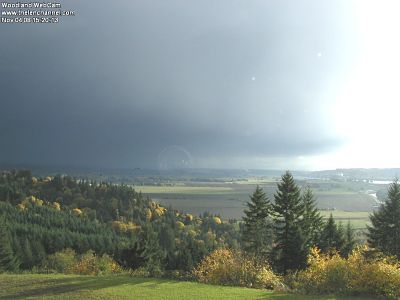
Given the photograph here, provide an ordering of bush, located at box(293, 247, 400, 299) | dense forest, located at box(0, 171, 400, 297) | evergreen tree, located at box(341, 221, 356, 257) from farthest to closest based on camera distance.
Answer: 1. evergreen tree, located at box(341, 221, 356, 257)
2. dense forest, located at box(0, 171, 400, 297)
3. bush, located at box(293, 247, 400, 299)

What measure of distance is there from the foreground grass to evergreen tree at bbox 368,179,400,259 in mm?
25935

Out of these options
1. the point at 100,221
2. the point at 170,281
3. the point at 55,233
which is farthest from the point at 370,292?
the point at 100,221

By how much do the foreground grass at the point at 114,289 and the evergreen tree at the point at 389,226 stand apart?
2594cm

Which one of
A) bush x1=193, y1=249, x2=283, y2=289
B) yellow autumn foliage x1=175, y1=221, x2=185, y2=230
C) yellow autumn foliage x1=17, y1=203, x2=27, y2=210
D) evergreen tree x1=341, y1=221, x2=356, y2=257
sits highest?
bush x1=193, y1=249, x2=283, y2=289

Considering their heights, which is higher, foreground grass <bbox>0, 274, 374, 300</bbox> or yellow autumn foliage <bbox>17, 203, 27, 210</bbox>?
foreground grass <bbox>0, 274, 374, 300</bbox>

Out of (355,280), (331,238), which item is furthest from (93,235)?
(355,280)

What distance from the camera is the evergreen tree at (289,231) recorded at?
155ft

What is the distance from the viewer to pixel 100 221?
7598 inches

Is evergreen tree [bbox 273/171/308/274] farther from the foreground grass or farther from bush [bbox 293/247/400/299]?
the foreground grass

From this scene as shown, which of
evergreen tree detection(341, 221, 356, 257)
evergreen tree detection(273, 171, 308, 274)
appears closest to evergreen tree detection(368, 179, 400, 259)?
evergreen tree detection(341, 221, 356, 257)

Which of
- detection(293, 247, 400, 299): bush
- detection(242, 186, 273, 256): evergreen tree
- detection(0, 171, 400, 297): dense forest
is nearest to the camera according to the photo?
detection(293, 247, 400, 299): bush

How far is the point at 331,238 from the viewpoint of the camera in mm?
55844

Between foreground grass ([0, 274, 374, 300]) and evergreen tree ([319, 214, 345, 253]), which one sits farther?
evergreen tree ([319, 214, 345, 253])

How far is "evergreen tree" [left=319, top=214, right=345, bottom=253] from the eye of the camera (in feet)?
182
